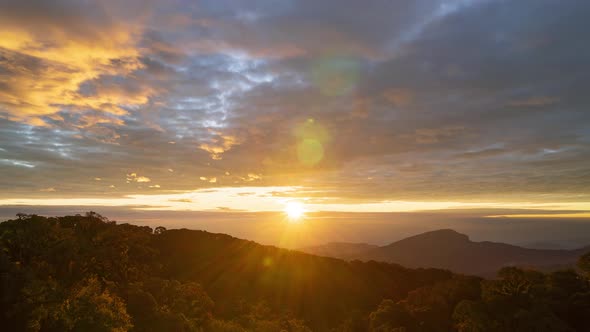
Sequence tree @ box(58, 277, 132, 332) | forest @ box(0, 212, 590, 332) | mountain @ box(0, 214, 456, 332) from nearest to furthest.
Result: tree @ box(58, 277, 132, 332), forest @ box(0, 212, 590, 332), mountain @ box(0, 214, 456, 332)

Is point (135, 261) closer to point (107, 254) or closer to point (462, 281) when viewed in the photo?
point (107, 254)

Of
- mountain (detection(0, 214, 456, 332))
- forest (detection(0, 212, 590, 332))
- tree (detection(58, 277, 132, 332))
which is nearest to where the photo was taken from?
tree (detection(58, 277, 132, 332))

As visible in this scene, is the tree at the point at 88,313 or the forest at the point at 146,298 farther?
the forest at the point at 146,298

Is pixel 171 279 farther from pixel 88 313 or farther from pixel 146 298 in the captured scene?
pixel 88 313

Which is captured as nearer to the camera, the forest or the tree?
the tree

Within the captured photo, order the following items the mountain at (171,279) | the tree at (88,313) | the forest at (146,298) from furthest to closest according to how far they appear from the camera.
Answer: the mountain at (171,279) → the forest at (146,298) → the tree at (88,313)

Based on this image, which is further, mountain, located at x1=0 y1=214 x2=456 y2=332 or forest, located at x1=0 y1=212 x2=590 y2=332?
mountain, located at x1=0 y1=214 x2=456 y2=332

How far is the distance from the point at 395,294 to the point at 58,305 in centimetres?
8543

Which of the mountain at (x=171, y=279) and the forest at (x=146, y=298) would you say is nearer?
the forest at (x=146, y=298)

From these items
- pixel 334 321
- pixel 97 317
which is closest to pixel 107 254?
pixel 97 317

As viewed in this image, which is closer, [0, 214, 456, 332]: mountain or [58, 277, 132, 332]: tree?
[58, 277, 132, 332]: tree

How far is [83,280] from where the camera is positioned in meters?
29.2

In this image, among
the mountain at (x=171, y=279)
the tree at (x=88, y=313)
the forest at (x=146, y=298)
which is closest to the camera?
the tree at (x=88, y=313)

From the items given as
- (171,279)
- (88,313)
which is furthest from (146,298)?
(171,279)
